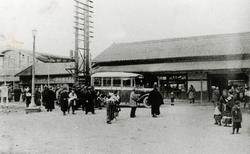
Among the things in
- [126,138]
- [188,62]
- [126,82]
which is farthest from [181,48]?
[126,138]

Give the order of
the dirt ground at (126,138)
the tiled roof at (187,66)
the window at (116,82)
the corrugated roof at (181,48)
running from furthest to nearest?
the corrugated roof at (181,48)
the tiled roof at (187,66)
the window at (116,82)
the dirt ground at (126,138)

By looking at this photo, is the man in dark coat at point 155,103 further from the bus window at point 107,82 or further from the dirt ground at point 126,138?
the bus window at point 107,82

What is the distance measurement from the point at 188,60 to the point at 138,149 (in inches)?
835

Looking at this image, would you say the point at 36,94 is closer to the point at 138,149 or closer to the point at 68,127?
the point at 68,127

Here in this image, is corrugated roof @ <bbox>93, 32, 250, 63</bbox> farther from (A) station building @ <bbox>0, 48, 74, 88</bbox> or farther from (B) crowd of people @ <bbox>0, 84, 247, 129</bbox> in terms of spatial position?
(A) station building @ <bbox>0, 48, 74, 88</bbox>

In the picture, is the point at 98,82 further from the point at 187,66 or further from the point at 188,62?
the point at 188,62

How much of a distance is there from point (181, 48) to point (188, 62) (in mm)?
2045

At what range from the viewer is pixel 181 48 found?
29969mm

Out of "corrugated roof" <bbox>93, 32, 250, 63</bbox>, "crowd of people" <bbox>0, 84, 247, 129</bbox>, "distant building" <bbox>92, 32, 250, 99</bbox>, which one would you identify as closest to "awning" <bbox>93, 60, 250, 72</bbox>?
"distant building" <bbox>92, 32, 250, 99</bbox>

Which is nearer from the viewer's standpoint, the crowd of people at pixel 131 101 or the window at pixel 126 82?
the crowd of people at pixel 131 101

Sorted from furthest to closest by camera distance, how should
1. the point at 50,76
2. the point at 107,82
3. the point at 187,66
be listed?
1. the point at 50,76
2. the point at 187,66
3. the point at 107,82

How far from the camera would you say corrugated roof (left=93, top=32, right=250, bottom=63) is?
90.4 feet

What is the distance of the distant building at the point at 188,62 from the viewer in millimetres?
26016

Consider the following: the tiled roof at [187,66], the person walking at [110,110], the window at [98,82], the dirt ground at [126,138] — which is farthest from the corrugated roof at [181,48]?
the person walking at [110,110]
